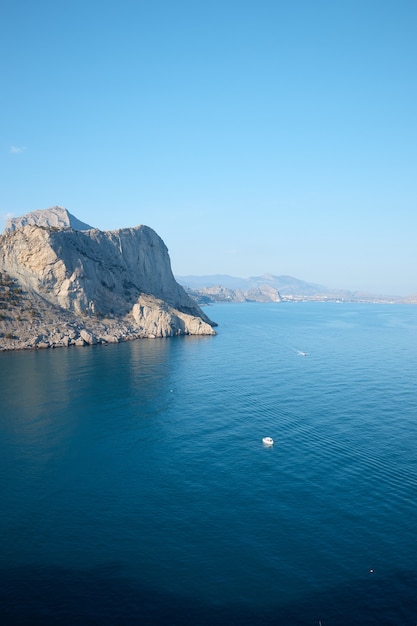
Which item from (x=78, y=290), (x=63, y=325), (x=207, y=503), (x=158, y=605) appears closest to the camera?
(x=158, y=605)

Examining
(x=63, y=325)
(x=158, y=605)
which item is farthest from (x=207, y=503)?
(x=63, y=325)

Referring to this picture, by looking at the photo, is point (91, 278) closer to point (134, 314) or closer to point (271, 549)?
point (134, 314)

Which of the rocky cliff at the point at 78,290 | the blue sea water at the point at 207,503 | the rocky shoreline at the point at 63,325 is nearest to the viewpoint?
the blue sea water at the point at 207,503

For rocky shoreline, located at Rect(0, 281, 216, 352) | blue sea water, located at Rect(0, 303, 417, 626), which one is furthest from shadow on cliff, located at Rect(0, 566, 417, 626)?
rocky shoreline, located at Rect(0, 281, 216, 352)

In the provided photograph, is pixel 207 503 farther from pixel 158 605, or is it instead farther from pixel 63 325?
pixel 63 325

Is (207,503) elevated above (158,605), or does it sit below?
above

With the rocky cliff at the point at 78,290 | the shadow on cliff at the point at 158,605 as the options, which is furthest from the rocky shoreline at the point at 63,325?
the shadow on cliff at the point at 158,605

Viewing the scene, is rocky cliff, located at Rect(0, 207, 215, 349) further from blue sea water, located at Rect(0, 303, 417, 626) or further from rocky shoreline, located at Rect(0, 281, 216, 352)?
blue sea water, located at Rect(0, 303, 417, 626)

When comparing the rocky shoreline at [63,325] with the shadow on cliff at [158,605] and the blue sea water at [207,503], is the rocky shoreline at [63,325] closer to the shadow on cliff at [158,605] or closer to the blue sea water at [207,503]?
A: the blue sea water at [207,503]
